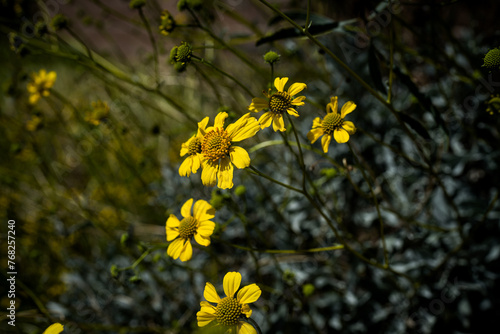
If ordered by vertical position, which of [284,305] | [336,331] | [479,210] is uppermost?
[479,210]

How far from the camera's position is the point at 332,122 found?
85cm

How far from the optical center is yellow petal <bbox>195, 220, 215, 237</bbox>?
82cm

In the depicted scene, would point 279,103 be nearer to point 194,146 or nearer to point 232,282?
point 194,146

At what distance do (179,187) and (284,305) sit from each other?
92 cm

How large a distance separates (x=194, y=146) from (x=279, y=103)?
0.77ft

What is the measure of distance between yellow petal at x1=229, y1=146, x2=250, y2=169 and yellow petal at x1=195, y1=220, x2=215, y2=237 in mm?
170

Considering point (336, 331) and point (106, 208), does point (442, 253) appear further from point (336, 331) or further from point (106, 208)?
point (106, 208)

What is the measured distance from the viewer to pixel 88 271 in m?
1.88

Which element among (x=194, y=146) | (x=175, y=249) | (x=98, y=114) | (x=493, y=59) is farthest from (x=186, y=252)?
(x=98, y=114)

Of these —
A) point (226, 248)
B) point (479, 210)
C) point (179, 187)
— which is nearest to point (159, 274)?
point (226, 248)

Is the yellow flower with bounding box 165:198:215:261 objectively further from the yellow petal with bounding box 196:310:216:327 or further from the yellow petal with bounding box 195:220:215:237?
the yellow petal with bounding box 196:310:216:327

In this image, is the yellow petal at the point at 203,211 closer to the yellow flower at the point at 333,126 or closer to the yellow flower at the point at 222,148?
the yellow flower at the point at 222,148

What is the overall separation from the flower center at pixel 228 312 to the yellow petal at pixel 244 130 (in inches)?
14.3

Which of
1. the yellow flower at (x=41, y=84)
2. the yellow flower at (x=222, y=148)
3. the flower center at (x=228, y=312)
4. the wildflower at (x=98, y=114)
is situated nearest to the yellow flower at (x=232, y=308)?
the flower center at (x=228, y=312)
